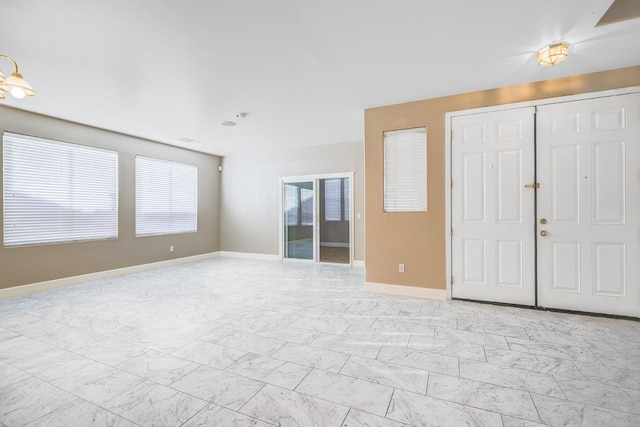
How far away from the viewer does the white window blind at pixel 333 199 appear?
980 centimetres

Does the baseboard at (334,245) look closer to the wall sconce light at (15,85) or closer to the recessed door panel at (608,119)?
the recessed door panel at (608,119)

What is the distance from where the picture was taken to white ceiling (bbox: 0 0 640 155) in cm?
225

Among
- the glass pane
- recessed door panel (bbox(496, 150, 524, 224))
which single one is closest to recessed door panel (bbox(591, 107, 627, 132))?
recessed door panel (bbox(496, 150, 524, 224))

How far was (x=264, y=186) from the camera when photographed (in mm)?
7480

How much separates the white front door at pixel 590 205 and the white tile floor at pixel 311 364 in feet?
1.13

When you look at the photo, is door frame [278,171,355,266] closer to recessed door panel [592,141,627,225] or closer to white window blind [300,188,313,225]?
white window blind [300,188,313,225]

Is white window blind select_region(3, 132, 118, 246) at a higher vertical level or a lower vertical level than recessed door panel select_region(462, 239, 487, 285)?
higher

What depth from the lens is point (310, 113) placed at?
182 inches

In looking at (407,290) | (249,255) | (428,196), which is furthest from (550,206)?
(249,255)

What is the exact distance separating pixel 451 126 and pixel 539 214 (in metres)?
1.52

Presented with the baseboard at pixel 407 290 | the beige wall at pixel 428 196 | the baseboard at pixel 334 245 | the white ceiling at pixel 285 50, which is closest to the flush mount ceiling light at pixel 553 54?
the white ceiling at pixel 285 50

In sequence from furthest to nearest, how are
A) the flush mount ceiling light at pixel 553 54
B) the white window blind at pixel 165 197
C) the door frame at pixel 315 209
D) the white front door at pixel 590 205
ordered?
the door frame at pixel 315 209 < the white window blind at pixel 165 197 < the white front door at pixel 590 205 < the flush mount ceiling light at pixel 553 54

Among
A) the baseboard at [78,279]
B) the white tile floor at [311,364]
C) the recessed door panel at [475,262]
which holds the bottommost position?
the white tile floor at [311,364]

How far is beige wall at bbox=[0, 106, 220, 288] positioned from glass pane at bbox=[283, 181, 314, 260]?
2.13 m
